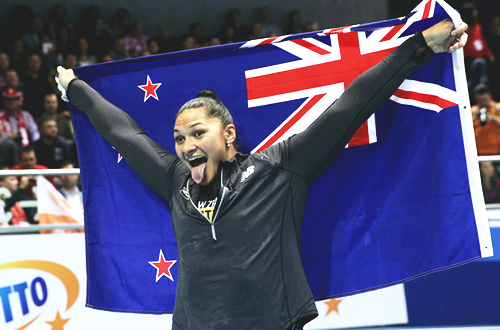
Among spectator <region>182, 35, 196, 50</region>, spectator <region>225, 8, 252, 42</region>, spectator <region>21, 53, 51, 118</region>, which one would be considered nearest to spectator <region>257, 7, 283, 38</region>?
spectator <region>225, 8, 252, 42</region>

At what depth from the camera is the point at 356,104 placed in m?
3.02

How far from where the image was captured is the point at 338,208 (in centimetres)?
357


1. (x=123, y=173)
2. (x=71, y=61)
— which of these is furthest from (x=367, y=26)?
(x=71, y=61)

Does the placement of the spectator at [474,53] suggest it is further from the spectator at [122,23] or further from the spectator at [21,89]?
the spectator at [21,89]

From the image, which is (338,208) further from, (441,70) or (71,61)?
(71,61)

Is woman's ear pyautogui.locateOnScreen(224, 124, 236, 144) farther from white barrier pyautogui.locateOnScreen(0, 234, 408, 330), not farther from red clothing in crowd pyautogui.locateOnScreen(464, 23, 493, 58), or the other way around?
red clothing in crowd pyautogui.locateOnScreen(464, 23, 493, 58)

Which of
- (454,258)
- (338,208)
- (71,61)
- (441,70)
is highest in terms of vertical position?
(71,61)

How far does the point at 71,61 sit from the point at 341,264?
663cm

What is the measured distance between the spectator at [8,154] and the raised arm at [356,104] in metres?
4.63

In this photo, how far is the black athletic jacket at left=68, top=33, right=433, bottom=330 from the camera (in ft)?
9.41

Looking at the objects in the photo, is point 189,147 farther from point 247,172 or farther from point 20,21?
point 20,21

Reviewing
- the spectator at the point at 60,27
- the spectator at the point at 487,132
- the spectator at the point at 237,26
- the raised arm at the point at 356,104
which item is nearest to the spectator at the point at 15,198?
the raised arm at the point at 356,104

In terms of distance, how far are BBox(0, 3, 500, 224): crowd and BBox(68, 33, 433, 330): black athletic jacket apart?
3218 mm

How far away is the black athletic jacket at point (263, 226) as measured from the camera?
287 cm
